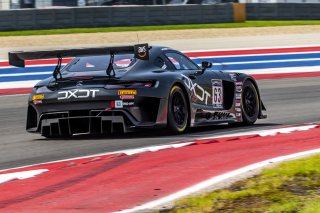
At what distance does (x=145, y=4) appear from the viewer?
1260 inches

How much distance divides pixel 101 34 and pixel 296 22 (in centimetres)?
875

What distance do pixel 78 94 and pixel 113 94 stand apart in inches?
16.4

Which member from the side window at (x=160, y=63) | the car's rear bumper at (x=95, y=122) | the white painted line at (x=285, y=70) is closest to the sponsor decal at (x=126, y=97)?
the car's rear bumper at (x=95, y=122)

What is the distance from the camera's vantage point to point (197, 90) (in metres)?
10.9

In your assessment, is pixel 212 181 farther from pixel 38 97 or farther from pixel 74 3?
pixel 74 3

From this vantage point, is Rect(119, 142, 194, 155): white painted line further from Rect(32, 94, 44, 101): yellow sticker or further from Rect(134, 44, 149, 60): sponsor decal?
Rect(32, 94, 44, 101): yellow sticker

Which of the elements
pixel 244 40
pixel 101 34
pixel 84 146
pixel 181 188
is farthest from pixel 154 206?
pixel 101 34

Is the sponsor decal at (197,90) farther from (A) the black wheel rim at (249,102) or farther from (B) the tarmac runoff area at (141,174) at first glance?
(B) the tarmac runoff area at (141,174)

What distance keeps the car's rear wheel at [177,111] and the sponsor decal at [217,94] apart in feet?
2.84

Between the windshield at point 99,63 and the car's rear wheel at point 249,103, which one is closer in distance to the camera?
the windshield at point 99,63

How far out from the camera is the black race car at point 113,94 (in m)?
9.84

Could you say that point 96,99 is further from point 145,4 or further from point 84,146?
point 145,4

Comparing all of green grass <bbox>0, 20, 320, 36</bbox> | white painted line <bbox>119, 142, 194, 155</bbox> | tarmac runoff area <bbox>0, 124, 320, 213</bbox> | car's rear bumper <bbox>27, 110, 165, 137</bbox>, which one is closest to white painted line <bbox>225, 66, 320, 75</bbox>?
green grass <bbox>0, 20, 320, 36</bbox>

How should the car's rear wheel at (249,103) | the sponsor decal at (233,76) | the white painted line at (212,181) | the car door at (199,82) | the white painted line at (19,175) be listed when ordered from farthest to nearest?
the car's rear wheel at (249,103) → the sponsor decal at (233,76) → the car door at (199,82) → the white painted line at (19,175) → the white painted line at (212,181)
